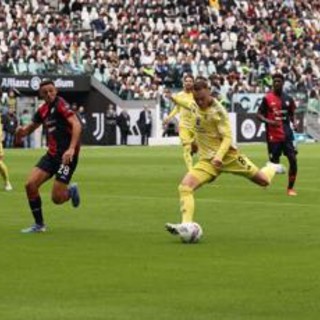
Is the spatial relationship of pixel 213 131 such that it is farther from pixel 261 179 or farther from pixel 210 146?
pixel 261 179

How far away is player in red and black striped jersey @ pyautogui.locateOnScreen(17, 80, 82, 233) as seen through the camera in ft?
60.1

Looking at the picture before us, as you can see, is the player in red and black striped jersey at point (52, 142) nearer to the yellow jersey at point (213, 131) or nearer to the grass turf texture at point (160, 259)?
the grass turf texture at point (160, 259)

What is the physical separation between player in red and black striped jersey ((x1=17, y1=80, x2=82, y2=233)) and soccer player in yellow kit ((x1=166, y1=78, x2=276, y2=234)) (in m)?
1.71

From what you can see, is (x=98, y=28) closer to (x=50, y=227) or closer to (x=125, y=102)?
(x=125, y=102)

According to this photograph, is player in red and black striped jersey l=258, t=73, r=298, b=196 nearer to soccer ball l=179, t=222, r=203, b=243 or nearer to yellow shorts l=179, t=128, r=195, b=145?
yellow shorts l=179, t=128, r=195, b=145

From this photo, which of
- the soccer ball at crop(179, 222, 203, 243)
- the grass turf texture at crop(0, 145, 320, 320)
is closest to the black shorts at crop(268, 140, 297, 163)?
the grass turf texture at crop(0, 145, 320, 320)

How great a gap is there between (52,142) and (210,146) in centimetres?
232

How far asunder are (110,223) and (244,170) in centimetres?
291

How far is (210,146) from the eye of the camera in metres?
17.8

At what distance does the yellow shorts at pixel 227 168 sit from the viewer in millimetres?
17438

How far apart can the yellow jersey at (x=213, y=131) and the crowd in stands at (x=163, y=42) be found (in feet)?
143

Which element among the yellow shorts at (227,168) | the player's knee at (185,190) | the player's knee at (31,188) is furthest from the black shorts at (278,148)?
the player's knee at (185,190)

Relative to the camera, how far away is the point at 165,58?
222 ft

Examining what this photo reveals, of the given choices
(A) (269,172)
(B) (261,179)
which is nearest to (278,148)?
(A) (269,172)
